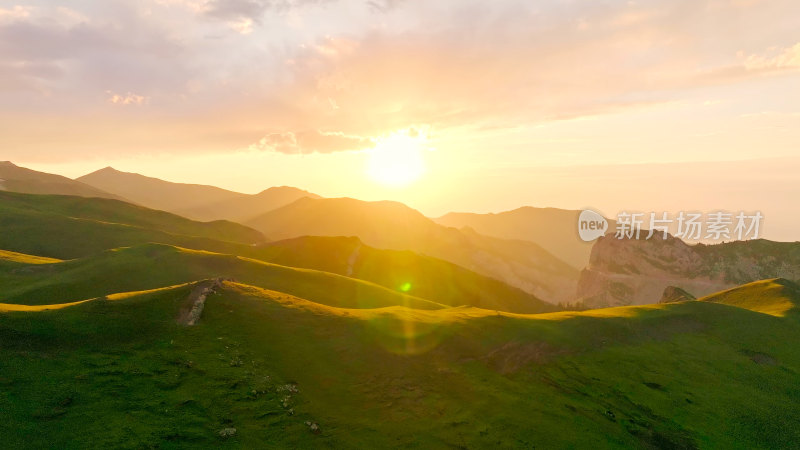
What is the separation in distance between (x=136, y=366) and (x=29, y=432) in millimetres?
6612

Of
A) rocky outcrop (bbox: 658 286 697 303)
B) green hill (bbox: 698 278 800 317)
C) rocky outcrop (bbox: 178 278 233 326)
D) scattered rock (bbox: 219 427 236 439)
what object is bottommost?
scattered rock (bbox: 219 427 236 439)

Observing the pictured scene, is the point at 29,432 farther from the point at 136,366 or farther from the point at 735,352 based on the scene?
the point at 735,352

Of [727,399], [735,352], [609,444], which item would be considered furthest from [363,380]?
[735,352]

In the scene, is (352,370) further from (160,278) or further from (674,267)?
(674,267)

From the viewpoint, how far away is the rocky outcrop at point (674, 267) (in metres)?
148

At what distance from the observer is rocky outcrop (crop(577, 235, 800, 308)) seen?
148 meters

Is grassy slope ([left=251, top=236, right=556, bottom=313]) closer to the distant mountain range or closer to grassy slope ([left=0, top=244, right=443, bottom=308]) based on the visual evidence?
grassy slope ([left=0, top=244, right=443, bottom=308])

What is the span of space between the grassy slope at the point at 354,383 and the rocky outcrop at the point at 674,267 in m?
127

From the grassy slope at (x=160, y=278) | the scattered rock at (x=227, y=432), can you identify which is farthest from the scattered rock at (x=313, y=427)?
the grassy slope at (x=160, y=278)

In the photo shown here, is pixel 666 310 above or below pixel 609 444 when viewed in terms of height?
above

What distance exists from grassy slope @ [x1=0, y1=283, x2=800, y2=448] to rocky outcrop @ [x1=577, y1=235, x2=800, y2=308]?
12669 cm

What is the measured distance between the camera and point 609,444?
82.7ft

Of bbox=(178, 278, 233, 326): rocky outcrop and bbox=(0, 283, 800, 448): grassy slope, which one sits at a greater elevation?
bbox=(178, 278, 233, 326): rocky outcrop

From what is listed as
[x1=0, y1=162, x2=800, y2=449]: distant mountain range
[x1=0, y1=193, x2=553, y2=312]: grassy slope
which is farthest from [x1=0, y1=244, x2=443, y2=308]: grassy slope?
[x1=0, y1=193, x2=553, y2=312]: grassy slope
